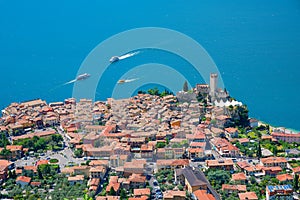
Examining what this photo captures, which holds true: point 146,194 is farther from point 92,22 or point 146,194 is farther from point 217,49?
point 92,22

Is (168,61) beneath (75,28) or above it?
beneath

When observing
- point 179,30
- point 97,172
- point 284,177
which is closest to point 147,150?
point 97,172

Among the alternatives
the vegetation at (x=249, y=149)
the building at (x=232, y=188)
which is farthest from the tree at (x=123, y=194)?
the vegetation at (x=249, y=149)

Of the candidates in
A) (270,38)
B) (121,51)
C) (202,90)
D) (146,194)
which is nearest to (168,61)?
(121,51)

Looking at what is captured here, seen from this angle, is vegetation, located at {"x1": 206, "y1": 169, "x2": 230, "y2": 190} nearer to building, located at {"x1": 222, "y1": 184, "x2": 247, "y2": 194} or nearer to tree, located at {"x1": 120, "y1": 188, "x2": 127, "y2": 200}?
building, located at {"x1": 222, "y1": 184, "x2": 247, "y2": 194}

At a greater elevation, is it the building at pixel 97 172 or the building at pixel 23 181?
the building at pixel 97 172

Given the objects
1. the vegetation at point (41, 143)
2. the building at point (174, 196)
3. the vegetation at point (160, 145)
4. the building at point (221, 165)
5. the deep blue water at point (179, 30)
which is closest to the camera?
the building at point (174, 196)

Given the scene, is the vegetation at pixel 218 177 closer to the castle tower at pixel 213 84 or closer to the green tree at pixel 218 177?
the green tree at pixel 218 177
